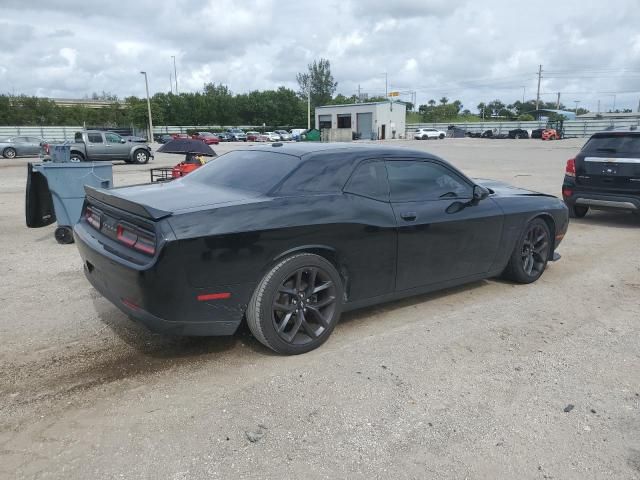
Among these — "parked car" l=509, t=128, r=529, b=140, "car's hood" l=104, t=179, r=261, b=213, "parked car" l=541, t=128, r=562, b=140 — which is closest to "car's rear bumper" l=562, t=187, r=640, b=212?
"car's hood" l=104, t=179, r=261, b=213

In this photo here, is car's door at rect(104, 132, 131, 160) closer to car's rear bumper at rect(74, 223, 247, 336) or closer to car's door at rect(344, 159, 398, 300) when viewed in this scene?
car's rear bumper at rect(74, 223, 247, 336)

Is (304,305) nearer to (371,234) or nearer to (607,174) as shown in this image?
(371,234)

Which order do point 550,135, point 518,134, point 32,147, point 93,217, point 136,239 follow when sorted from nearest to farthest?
point 136,239
point 93,217
point 32,147
point 550,135
point 518,134

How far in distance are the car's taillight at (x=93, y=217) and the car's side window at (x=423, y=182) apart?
2272mm

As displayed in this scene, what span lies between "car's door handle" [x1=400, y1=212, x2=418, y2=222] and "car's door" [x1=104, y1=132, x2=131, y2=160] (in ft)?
71.5

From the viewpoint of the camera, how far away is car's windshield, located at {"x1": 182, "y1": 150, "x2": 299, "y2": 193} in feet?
13.0

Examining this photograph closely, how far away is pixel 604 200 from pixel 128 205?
7779 mm

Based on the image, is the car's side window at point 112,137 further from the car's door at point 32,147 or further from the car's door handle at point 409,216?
the car's door handle at point 409,216

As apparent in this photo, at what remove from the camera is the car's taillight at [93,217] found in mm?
3947

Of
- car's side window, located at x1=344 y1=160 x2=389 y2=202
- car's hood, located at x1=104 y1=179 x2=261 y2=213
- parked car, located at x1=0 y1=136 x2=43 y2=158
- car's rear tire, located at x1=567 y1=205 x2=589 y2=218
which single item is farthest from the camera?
parked car, located at x1=0 y1=136 x2=43 y2=158

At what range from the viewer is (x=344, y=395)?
10.6 ft

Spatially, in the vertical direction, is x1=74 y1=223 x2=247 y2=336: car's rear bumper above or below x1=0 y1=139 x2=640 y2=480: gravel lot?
above

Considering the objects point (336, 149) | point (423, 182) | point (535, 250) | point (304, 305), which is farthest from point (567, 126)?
point (304, 305)

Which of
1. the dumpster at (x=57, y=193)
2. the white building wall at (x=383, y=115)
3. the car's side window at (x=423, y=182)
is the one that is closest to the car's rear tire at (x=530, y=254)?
the car's side window at (x=423, y=182)
